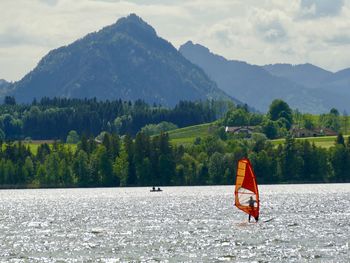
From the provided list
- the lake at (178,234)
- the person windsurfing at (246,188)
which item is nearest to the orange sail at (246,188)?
the person windsurfing at (246,188)

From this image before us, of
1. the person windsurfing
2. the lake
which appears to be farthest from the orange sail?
the lake

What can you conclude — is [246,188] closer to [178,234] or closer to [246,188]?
[246,188]

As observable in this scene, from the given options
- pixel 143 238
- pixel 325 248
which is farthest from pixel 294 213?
pixel 325 248

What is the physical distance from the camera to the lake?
8862cm

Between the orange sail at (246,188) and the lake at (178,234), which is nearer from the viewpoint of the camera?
the lake at (178,234)

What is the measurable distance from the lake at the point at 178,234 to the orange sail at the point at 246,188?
2631 millimetres

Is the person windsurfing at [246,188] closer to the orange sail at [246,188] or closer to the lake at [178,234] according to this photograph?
the orange sail at [246,188]

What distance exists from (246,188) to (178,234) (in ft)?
51.1

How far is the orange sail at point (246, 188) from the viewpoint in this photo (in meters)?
119

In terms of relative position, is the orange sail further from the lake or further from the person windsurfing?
the lake

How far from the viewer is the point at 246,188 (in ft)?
401

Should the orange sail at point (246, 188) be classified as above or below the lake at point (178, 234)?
above

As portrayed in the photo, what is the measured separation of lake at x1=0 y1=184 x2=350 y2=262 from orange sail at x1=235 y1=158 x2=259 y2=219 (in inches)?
104

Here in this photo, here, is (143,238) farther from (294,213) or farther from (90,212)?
(90,212)
